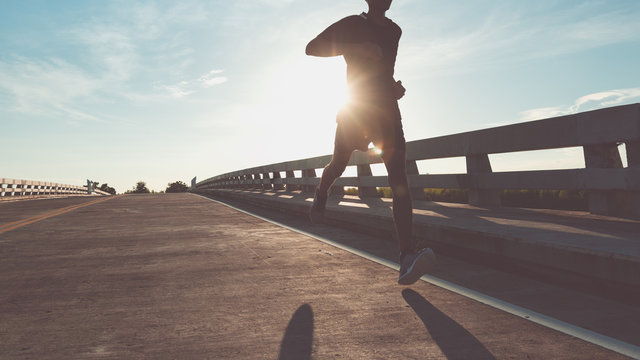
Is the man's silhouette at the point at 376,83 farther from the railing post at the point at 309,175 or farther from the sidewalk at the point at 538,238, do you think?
the railing post at the point at 309,175

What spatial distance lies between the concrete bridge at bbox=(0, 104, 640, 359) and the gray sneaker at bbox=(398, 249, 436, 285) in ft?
0.45

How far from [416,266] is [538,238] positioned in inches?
48.1

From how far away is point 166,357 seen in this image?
9.32ft

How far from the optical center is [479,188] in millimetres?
7758

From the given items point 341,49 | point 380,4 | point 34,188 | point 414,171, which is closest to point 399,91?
point 341,49

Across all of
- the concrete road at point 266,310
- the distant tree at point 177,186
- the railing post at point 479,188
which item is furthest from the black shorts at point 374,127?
the distant tree at point 177,186

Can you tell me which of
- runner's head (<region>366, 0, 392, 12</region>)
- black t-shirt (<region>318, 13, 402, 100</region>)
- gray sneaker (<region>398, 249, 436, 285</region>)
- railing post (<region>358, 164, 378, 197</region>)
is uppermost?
runner's head (<region>366, 0, 392, 12</region>)

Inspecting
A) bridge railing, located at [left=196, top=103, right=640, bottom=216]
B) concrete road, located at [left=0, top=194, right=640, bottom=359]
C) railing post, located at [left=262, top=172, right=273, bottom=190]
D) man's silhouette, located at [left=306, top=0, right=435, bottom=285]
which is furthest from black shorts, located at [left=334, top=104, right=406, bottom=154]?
railing post, located at [left=262, top=172, right=273, bottom=190]

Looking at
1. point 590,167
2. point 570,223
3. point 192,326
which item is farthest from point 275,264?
point 590,167

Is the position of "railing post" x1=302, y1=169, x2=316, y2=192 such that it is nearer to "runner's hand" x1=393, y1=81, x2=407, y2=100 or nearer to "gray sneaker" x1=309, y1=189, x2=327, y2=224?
"gray sneaker" x1=309, y1=189, x2=327, y2=224

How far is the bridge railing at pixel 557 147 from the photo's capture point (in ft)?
18.2

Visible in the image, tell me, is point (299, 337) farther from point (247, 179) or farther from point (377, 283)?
point (247, 179)

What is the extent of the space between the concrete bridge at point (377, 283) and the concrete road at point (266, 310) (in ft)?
0.05

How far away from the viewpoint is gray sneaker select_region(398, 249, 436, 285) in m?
4.19
